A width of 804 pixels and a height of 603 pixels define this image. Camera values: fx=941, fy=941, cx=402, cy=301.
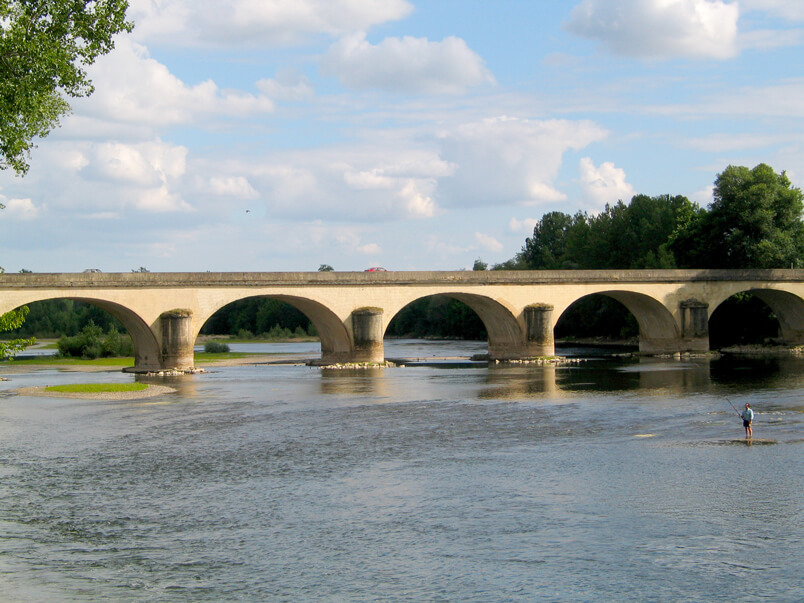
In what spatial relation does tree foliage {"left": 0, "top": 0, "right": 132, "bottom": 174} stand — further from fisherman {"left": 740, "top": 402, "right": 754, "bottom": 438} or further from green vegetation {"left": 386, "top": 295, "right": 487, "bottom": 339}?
green vegetation {"left": 386, "top": 295, "right": 487, "bottom": 339}

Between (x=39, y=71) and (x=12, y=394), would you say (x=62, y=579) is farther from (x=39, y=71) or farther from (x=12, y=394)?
(x=12, y=394)

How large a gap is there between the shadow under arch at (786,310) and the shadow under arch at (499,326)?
59.5ft

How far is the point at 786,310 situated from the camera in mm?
76875

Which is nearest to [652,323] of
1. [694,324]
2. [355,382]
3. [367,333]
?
[694,324]

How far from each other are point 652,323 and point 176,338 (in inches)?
1484

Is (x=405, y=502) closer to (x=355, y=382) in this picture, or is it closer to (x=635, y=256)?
(x=355, y=382)

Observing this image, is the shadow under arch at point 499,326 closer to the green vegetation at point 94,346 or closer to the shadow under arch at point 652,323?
the shadow under arch at point 652,323

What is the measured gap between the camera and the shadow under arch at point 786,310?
2926 inches

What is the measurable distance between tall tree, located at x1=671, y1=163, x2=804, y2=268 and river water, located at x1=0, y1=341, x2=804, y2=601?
133 ft

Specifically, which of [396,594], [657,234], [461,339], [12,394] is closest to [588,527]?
[396,594]

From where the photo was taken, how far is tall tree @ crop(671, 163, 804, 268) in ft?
248

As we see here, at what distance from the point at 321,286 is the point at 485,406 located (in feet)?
76.6

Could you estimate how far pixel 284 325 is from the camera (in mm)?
134625

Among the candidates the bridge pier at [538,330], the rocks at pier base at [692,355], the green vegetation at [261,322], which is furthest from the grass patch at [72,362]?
the green vegetation at [261,322]
